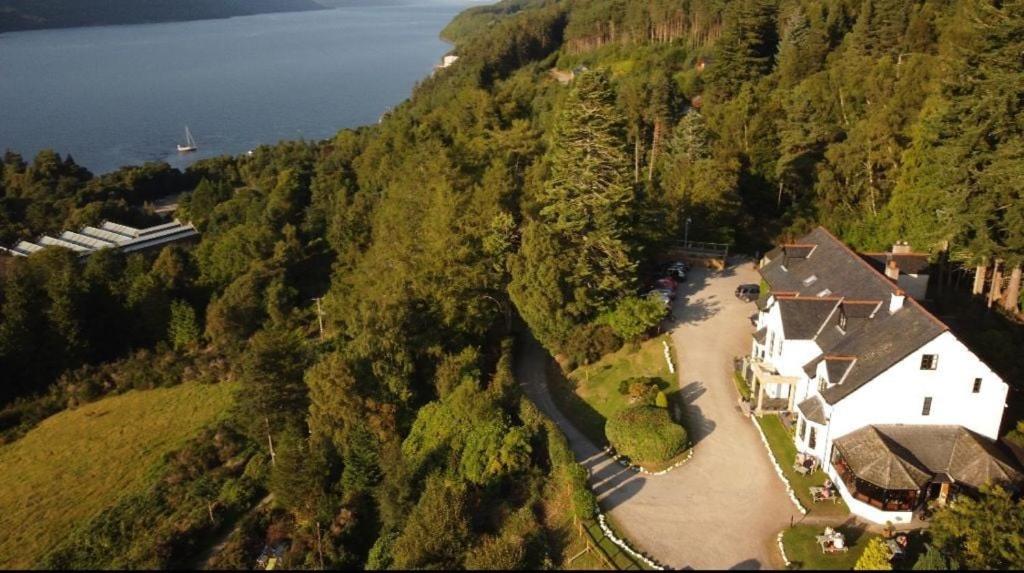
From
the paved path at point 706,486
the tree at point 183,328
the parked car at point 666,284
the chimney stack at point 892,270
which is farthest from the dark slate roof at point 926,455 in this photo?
the tree at point 183,328

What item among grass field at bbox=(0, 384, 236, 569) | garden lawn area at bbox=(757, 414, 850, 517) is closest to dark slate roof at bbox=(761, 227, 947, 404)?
garden lawn area at bbox=(757, 414, 850, 517)

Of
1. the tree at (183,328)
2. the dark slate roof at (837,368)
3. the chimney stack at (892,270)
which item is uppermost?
the chimney stack at (892,270)

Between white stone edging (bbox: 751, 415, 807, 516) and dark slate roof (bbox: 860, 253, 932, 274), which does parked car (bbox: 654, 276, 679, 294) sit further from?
white stone edging (bbox: 751, 415, 807, 516)

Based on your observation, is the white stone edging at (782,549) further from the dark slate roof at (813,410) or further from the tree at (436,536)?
the tree at (436,536)

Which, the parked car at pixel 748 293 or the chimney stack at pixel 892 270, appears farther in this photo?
the parked car at pixel 748 293

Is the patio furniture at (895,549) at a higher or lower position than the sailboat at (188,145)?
lower

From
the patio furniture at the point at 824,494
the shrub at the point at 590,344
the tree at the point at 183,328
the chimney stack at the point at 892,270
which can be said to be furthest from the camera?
the tree at the point at 183,328

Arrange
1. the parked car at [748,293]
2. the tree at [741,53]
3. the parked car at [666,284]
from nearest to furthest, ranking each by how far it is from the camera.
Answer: the parked car at [748,293] → the parked car at [666,284] → the tree at [741,53]
